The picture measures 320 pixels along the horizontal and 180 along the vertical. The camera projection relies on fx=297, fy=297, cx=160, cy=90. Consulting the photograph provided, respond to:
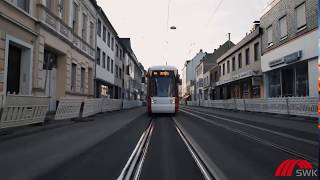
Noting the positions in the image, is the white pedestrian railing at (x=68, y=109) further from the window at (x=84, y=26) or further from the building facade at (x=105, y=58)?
the building facade at (x=105, y=58)

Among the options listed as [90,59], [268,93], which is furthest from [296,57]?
[90,59]

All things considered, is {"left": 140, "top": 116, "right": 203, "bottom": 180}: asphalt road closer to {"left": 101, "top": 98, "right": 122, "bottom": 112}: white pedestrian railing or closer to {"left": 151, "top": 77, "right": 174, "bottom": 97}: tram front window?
{"left": 151, "top": 77, "right": 174, "bottom": 97}: tram front window

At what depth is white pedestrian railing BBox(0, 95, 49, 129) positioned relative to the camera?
9.59 metres

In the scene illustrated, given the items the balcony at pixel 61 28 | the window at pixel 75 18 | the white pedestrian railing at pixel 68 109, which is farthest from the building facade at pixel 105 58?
the white pedestrian railing at pixel 68 109

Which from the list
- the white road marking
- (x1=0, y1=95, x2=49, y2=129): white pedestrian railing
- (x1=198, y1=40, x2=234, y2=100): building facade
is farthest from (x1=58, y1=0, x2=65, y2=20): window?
(x1=198, y1=40, x2=234, y2=100): building facade

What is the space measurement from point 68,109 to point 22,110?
4.71 metres

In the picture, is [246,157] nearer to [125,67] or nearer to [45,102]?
[45,102]

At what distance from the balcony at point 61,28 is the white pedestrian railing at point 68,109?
4.60m

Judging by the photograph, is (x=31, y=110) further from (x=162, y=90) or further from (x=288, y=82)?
(x=288, y=82)

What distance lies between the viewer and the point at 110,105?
91.2ft

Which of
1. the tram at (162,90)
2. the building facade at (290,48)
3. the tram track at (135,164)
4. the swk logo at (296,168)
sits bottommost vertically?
the tram track at (135,164)

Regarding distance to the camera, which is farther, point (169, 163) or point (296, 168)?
point (169, 163)

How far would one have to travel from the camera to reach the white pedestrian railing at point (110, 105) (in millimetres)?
24841

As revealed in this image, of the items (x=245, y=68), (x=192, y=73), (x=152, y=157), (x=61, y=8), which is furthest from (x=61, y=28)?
(x=192, y=73)
